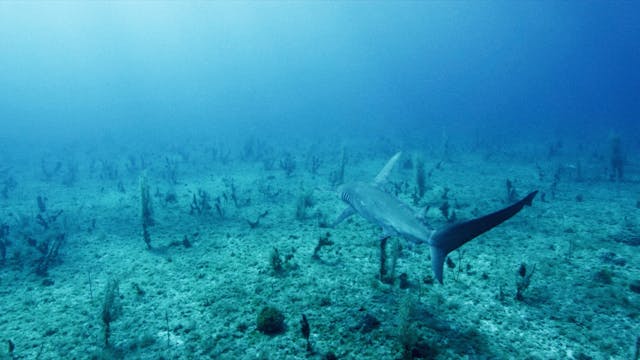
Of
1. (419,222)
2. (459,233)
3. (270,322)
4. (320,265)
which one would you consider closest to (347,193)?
(320,265)

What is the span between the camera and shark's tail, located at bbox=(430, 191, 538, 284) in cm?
308

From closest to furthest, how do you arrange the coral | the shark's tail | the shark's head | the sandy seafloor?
the shark's tail < the sandy seafloor < the coral < the shark's head

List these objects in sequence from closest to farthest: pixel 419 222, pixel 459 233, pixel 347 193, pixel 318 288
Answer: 1. pixel 459 233
2. pixel 419 222
3. pixel 318 288
4. pixel 347 193

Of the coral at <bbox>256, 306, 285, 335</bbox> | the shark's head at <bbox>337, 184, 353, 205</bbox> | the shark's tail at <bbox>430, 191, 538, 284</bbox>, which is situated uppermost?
the shark's head at <bbox>337, 184, 353, 205</bbox>

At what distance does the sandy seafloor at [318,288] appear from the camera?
4.76 m

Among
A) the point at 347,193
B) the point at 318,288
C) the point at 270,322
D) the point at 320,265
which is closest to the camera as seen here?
the point at 270,322

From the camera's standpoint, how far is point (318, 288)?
614cm

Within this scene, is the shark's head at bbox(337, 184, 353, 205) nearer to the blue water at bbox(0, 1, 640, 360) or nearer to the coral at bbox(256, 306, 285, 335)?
the blue water at bbox(0, 1, 640, 360)

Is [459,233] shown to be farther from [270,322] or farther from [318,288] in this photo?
[318,288]

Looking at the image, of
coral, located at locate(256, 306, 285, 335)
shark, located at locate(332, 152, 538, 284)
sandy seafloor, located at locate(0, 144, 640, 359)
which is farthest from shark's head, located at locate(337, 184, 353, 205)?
coral, located at locate(256, 306, 285, 335)

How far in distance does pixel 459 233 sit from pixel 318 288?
11.0 feet

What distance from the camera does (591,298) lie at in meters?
5.65

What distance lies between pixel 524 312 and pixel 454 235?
9.89 feet

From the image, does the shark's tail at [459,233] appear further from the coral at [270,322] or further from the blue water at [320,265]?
the coral at [270,322]
